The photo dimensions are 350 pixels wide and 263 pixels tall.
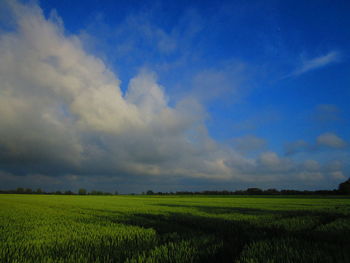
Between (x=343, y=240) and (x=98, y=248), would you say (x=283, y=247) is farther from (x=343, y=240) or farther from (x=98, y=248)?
(x=98, y=248)

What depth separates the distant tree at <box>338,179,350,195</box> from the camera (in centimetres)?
9419

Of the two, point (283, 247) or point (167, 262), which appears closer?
point (167, 262)

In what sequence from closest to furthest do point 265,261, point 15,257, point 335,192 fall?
point 265,261 → point 15,257 → point 335,192

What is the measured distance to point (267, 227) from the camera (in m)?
8.77

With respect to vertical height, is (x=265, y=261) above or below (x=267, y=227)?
above

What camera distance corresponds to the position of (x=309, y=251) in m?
4.50

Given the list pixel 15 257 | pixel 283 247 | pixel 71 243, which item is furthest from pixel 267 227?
pixel 15 257

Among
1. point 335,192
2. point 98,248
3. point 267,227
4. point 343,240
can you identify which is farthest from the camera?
point 335,192

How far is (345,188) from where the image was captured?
96125mm

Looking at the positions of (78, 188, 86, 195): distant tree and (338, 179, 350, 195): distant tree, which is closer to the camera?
(338, 179, 350, 195): distant tree

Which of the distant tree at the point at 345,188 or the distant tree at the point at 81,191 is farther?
the distant tree at the point at 81,191

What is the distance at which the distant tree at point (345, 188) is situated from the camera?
309 ft

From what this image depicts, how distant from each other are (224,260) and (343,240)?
15.0 ft

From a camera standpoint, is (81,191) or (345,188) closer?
(345,188)
